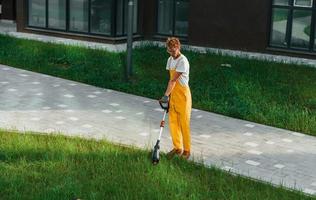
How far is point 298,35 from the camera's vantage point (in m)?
18.6

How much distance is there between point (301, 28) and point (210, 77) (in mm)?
4811

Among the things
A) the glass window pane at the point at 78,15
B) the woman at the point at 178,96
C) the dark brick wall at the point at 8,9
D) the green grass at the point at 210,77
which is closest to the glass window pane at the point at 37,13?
the glass window pane at the point at 78,15

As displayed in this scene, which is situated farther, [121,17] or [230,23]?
[121,17]

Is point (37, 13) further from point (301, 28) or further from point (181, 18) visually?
point (301, 28)

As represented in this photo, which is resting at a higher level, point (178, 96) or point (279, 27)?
point (279, 27)

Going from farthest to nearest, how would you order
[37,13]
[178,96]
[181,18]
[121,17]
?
1. [37,13]
2. [181,18]
3. [121,17]
4. [178,96]

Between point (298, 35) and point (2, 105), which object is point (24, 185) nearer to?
point (2, 105)

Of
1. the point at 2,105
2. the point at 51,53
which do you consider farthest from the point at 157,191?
the point at 51,53

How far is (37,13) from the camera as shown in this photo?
22.2 meters

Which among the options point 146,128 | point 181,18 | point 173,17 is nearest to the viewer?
point 146,128

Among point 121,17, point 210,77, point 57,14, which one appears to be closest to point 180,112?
point 210,77

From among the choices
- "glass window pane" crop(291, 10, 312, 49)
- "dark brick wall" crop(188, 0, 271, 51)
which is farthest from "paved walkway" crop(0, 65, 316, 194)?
"glass window pane" crop(291, 10, 312, 49)

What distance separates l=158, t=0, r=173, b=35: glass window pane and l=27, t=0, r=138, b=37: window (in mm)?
873

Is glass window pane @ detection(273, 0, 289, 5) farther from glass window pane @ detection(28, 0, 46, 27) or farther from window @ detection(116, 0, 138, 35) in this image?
glass window pane @ detection(28, 0, 46, 27)
